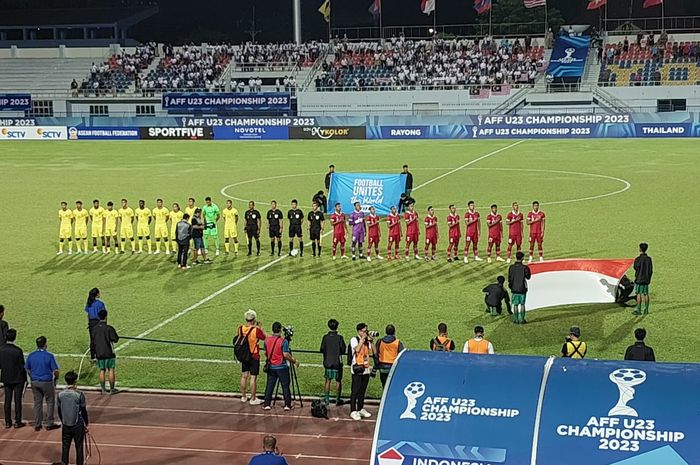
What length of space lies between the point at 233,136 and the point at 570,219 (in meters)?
35.2

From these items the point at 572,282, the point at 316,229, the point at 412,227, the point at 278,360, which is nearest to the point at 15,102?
the point at 316,229

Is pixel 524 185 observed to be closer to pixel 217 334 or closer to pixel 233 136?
pixel 217 334

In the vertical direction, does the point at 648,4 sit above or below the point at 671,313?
above

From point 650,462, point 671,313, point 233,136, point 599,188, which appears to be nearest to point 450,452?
point 650,462

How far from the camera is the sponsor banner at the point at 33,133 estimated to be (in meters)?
61.2

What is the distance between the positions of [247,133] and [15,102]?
20488 mm

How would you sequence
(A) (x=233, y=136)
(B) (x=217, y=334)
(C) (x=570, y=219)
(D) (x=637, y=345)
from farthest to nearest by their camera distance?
(A) (x=233, y=136)
(C) (x=570, y=219)
(B) (x=217, y=334)
(D) (x=637, y=345)

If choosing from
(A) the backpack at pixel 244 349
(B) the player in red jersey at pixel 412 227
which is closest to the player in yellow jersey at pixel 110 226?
(B) the player in red jersey at pixel 412 227

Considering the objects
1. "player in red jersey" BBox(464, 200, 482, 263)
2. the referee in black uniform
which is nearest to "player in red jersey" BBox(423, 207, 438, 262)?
"player in red jersey" BBox(464, 200, 482, 263)

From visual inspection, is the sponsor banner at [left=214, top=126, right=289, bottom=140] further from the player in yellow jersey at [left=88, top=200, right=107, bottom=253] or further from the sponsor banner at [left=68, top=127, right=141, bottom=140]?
the player in yellow jersey at [left=88, top=200, right=107, bottom=253]

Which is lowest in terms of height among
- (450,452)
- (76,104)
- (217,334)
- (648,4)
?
(217,334)

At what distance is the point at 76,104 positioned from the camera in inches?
2749

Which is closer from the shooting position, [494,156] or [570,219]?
[570,219]

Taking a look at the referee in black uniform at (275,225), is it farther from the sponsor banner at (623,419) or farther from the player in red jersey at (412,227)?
the sponsor banner at (623,419)
